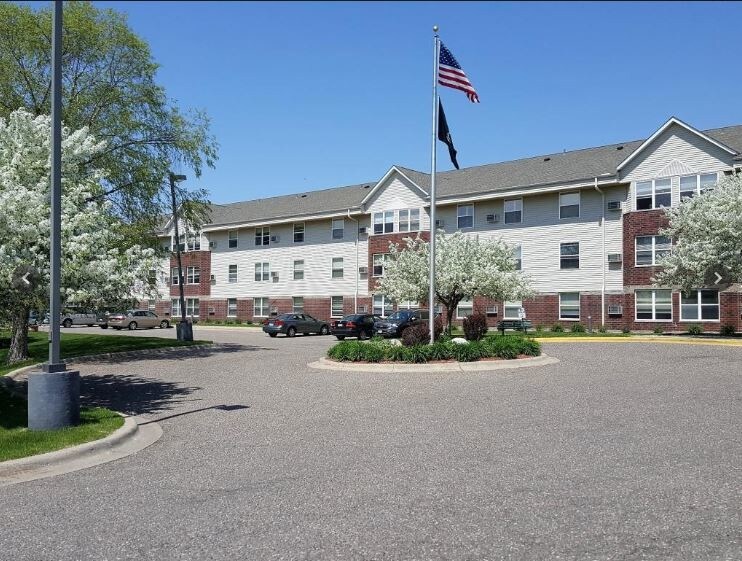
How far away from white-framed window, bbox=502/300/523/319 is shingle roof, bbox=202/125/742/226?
6.97m

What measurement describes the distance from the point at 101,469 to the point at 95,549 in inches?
112

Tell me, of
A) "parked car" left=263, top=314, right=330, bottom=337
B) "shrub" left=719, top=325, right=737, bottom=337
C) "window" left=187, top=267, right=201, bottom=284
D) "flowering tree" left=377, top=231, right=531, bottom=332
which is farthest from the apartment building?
"flowering tree" left=377, top=231, right=531, bottom=332

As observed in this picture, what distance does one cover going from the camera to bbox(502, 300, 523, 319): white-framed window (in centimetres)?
3919

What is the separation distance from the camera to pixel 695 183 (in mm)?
33844

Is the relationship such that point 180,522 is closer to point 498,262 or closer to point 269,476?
point 269,476

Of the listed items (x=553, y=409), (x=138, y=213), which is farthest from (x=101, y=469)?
(x=138, y=213)

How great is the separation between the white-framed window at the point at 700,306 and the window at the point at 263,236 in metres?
30.8

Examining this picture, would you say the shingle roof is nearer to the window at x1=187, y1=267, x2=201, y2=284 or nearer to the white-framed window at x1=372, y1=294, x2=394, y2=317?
the window at x1=187, y1=267, x2=201, y2=284

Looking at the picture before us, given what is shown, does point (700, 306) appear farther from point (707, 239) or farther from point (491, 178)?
point (491, 178)

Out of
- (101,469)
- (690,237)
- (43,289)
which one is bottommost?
(101,469)

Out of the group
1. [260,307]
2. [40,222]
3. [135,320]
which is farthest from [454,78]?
[260,307]

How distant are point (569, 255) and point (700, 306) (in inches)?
291

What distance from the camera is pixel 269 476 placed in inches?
276

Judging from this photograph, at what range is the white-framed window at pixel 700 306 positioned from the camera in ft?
111
